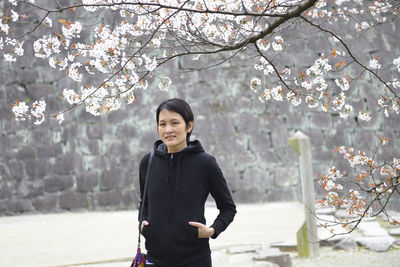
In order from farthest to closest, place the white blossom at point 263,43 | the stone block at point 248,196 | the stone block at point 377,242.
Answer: the stone block at point 248,196 → the stone block at point 377,242 → the white blossom at point 263,43

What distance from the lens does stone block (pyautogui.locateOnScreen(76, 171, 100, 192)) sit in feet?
25.7

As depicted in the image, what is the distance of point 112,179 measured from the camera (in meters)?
7.92

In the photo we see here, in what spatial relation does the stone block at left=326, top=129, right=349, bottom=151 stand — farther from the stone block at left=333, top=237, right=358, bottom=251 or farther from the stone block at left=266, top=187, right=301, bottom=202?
the stone block at left=333, top=237, right=358, bottom=251

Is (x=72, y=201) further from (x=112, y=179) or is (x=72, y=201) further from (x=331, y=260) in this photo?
(x=331, y=260)

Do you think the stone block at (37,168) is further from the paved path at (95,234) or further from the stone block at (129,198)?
the stone block at (129,198)

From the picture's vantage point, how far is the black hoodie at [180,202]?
6.28 ft

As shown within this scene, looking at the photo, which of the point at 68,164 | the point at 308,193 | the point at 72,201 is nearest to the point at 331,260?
the point at 308,193

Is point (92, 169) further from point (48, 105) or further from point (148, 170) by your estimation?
point (148, 170)

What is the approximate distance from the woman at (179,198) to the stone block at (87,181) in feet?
19.7

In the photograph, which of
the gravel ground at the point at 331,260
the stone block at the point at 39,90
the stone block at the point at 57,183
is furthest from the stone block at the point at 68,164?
the gravel ground at the point at 331,260

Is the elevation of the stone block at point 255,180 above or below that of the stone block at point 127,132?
below

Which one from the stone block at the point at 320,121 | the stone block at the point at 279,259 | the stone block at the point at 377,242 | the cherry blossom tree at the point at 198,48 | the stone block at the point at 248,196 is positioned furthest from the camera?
the stone block at the point at 320,121

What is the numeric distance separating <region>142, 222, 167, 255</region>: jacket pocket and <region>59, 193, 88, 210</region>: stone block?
20.0ft

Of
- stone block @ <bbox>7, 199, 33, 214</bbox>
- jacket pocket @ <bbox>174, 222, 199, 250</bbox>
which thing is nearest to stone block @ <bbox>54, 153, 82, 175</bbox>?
stone block @ <bbox>7, 199, 33, 214</bbox>
